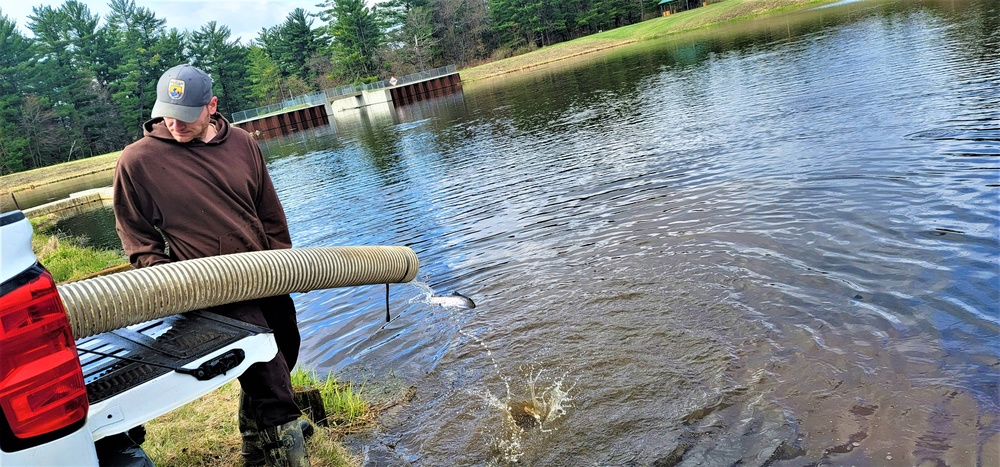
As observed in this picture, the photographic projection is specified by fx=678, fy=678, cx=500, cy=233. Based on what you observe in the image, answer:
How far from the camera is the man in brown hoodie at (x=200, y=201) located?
3.83m

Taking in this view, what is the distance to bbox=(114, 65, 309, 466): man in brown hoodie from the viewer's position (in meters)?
3.83

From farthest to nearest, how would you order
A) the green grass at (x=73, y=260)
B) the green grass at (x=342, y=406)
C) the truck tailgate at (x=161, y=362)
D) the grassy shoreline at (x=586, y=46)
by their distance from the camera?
1. the grassy shoreline at (x=586, y=46)
2. the green grass at (x=73, y=260)
3. the green grass at (x=342, y=406)
4. the truck tailgate at (x=161, y=362)

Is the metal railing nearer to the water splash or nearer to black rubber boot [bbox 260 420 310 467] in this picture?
the water splash

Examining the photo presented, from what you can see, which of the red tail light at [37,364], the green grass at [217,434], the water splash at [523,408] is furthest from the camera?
the water splash at [523,408]

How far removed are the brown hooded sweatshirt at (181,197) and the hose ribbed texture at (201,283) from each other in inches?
16.3

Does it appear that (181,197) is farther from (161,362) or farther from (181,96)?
(161,362)

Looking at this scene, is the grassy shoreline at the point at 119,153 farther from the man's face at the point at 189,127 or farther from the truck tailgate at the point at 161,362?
the man's face at the point at 189,127

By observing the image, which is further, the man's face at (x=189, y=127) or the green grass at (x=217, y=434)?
the green grass at (x=217, y=434)

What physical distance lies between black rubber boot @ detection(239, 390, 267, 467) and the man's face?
171 cm

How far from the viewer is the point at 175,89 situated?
379 cm

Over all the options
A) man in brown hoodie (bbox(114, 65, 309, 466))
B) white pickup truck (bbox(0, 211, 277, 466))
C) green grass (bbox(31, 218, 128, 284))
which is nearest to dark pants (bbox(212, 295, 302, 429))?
man in brown hoodie (bbox(114, 65, 309, 466))


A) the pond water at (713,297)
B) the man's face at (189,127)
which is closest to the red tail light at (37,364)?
the man's face at (189,127)

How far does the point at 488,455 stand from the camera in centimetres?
497

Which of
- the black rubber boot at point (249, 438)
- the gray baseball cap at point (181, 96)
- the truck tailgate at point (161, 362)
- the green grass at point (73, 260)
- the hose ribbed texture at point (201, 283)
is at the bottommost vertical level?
the black rubber boot at point (249, 438)
